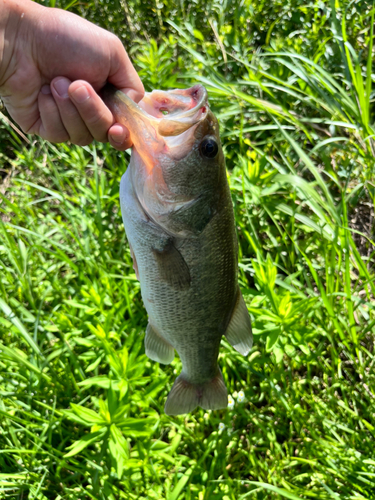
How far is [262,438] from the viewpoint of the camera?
2.68 m

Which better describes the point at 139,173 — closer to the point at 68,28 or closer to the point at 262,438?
the point at 68,28

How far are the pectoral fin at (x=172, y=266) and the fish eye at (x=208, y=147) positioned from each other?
43 cm

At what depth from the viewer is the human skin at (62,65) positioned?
1759 millimetres

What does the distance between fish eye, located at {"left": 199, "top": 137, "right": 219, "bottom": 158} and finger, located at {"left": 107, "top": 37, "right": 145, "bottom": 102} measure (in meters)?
0.68

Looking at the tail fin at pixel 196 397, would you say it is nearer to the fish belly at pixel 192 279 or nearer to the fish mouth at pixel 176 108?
the fish belly at pixel 192 279

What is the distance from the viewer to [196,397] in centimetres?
204

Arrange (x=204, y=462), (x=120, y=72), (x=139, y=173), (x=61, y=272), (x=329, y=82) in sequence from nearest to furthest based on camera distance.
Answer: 1. (x=139, y=173)
2. (x=120, y=72)
3. (x=204, y=462)
4. (x=329, y=82)
5. (x=61, y=272)

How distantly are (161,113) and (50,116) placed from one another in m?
0.67

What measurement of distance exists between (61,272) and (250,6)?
3.84 m

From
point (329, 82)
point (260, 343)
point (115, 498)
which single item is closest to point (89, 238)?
point (260, 343)

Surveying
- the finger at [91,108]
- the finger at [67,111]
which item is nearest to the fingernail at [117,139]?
the finger at [91,108]

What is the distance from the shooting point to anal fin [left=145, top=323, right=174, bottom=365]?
78.2 inches

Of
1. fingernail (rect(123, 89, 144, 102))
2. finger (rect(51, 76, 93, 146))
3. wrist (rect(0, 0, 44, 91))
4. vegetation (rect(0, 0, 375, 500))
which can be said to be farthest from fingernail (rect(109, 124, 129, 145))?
vegetation (rect(0, 0, 375, 500))

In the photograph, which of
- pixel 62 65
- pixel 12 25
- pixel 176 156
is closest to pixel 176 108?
pixel 176 156
